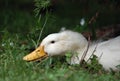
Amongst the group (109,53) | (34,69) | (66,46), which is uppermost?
(66,46)

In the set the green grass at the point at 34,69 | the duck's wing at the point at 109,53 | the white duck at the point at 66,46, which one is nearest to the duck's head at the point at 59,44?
the white duck at the point at 66,46

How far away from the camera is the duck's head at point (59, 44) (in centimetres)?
878

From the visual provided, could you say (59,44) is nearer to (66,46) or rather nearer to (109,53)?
(66,46)

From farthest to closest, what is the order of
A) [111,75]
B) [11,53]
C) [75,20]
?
1. [75,20]
2. [11,53]
3. [111,75]

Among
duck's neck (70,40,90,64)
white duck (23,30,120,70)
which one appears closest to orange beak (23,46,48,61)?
white duck (23,30,120,70)

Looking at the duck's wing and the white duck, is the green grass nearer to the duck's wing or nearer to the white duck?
the white duck

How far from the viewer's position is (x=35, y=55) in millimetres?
8734

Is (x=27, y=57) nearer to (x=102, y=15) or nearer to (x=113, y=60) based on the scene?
(x=113, y=60)

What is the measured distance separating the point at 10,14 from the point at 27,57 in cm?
424

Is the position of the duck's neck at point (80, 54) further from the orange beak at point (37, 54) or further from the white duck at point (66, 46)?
the orange beak at point (37, 54)

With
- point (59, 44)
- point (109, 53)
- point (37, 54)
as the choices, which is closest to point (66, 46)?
point (59, 44)

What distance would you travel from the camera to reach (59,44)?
8828 mm

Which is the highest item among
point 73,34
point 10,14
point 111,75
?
point 10,14

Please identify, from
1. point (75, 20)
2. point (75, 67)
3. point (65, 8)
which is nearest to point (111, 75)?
point (75, 67)
